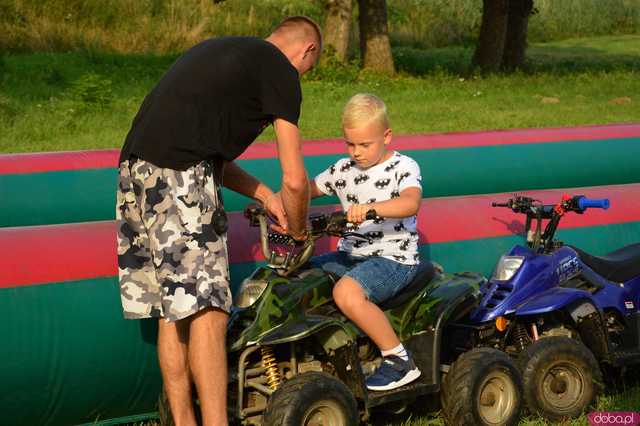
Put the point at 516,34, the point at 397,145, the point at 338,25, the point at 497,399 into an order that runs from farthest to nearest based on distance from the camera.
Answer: the point at 516,34, the point at 338,25, the point at 397,145, the point at 497,399

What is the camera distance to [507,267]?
5223mm

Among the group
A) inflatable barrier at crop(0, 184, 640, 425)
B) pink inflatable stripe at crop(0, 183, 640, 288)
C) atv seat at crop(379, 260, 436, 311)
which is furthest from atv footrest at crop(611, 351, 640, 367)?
inflatable barrier at crop(0, 184, 640, 425)

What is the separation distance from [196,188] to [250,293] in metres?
0.49

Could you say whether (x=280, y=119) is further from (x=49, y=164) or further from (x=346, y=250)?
(x=49, y=164)

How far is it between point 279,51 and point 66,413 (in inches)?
69.6

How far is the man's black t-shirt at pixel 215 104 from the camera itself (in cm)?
429

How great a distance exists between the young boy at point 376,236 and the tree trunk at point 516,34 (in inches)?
663

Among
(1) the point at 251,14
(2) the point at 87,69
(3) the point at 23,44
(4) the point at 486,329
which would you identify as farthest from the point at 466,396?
(1) the point at 251,14

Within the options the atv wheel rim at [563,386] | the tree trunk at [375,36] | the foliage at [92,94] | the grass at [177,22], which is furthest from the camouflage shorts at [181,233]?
the grass at [177,22]

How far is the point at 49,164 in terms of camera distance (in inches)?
261

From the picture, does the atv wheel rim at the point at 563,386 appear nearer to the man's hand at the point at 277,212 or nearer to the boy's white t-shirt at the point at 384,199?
the boy's white t-shirt at the point at 384,199

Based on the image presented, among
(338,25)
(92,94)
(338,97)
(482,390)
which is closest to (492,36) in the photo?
(338,25)

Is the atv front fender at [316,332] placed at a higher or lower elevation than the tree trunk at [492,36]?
lower

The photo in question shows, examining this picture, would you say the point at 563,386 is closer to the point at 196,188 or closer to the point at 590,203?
the point at 590,203
